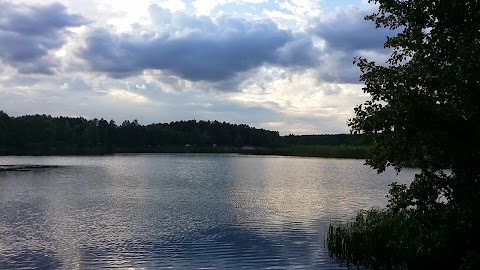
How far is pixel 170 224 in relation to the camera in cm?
2697

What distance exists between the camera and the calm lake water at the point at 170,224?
18.7 meters

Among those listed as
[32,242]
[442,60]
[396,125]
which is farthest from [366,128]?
[32,242]

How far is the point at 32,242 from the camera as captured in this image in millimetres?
21453

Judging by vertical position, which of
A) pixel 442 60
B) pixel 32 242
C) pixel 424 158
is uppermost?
pixel 442 60

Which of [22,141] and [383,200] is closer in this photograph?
[383,200]

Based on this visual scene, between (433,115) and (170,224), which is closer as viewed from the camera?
(433,115)

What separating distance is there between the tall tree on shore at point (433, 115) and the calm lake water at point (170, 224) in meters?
6.21

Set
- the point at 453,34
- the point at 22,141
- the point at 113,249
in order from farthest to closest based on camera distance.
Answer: the point at 22,141 → the point at 113,249 → the point at 453,34

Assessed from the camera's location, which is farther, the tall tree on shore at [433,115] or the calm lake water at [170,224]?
the calm lake water at [170,224]

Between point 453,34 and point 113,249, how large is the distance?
15610 mm

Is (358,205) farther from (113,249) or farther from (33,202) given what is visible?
(33,202)

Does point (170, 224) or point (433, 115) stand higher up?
point (433, 115)

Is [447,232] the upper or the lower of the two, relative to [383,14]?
lower

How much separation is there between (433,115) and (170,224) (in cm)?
1894
